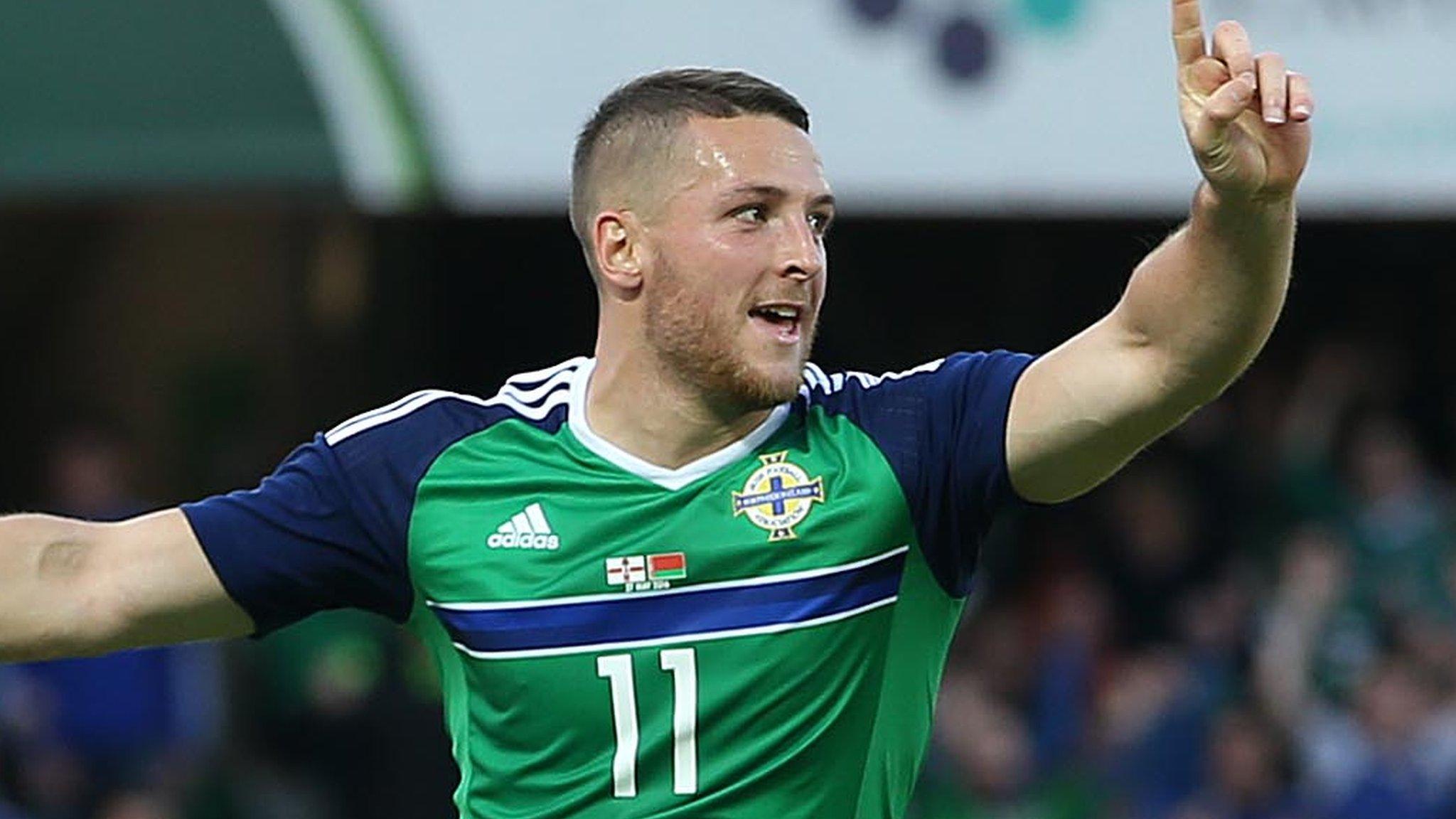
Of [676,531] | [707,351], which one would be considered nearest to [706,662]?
[676,531]

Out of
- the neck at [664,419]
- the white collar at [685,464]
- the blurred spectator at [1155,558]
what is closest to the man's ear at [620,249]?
the neck at [664,419]

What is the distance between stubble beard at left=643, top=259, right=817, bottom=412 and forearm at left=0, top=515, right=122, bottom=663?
0.88m

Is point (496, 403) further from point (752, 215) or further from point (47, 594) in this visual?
point (47, 594)

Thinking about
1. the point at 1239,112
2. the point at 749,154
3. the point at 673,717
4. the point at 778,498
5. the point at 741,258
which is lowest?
the point at 673,717

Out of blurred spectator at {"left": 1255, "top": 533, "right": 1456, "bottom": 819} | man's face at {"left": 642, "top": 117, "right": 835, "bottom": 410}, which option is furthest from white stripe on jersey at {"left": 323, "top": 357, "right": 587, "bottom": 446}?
blurred spectator at {"left": 1255, "top": 533, "right": 1456, "bottom": 819}

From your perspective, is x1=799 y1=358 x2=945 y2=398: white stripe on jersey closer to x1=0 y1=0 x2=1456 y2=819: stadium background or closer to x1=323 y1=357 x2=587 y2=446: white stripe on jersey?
x1=323 y1=357 x2=587 y2=446: white stripe on jersey

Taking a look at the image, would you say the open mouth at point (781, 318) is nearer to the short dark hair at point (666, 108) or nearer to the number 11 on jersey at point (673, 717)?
the short dark hair at point (666, 108)

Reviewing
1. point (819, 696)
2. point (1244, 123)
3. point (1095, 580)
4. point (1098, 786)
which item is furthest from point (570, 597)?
point (1095, 580)

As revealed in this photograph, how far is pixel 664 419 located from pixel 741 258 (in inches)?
11.3

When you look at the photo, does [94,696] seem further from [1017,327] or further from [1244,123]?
[1244,123]

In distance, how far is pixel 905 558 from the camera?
405 cm

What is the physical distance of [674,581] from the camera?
4.04 metres

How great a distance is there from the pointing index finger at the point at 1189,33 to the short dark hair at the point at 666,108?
2.39 feet

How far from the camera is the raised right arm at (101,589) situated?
13.5 ft
